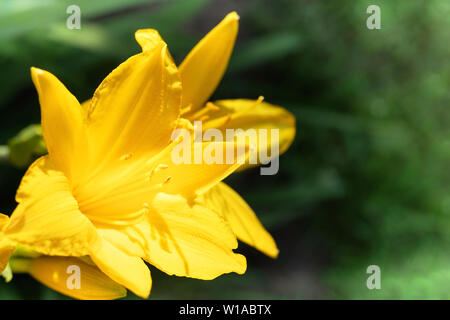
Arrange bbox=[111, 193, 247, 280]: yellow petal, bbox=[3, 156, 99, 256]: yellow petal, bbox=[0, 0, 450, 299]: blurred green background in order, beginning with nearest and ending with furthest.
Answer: bbox=[3, 156, 99, 256]: yellow petal
bbox=[111, 193, 247, 280]: yellow petal
bbox=[0, 0, 450, 299]: blurred green background

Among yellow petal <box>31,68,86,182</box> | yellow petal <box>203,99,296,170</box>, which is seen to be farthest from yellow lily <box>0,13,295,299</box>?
yellow petal <box>203,99,296,170</box>

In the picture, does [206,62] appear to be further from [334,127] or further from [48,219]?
[334,127]

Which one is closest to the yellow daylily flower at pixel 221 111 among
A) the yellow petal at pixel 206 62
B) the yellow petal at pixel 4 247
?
the yellow petal at pixel 206 62

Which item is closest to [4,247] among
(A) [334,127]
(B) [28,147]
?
(B) [28,147]

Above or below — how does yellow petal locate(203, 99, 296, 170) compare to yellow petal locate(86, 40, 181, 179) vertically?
above

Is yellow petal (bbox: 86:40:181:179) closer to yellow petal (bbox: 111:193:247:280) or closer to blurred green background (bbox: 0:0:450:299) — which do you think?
yellow petal (bbox: 111:193:247:280)

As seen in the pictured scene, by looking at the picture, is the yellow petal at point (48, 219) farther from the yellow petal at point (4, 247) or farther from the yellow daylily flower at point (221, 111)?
the yellow daylily flower at point (221, 111)
